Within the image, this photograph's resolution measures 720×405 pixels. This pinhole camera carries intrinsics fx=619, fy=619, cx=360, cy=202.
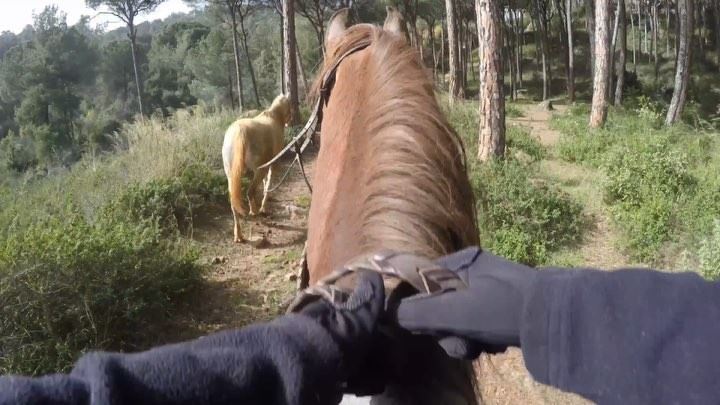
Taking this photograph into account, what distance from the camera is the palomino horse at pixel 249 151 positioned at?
7816 mm

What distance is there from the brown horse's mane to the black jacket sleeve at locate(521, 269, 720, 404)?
0.52 m

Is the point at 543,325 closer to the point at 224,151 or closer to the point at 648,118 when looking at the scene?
Result: the point at 224,151

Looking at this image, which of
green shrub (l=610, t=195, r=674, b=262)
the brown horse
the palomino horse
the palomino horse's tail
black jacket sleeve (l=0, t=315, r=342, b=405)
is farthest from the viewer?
the palomino horse

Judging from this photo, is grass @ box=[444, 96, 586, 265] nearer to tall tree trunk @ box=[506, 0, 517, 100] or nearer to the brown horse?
the brown horse

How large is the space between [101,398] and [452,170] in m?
1.29

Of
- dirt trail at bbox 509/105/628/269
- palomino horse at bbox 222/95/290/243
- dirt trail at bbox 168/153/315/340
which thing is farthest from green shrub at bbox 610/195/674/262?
palomino horse at bbox 222/95/290/243

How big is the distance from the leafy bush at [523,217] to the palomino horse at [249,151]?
2834 millimetres

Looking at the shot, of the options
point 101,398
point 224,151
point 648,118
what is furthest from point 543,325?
point 648,118

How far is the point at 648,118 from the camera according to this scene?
13.3 meters

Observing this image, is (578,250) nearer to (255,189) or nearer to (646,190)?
(646,190)

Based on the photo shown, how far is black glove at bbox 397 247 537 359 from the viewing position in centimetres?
98

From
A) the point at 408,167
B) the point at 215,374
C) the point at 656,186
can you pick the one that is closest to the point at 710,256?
the point at 656,186

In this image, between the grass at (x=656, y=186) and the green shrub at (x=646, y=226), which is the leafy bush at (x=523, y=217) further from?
the grass at (x=656, y=186)

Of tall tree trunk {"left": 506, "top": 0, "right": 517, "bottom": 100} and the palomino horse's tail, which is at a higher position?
tall tree trunk {"left": 506, "top": 0, "right": 517, "bottom": 100}
